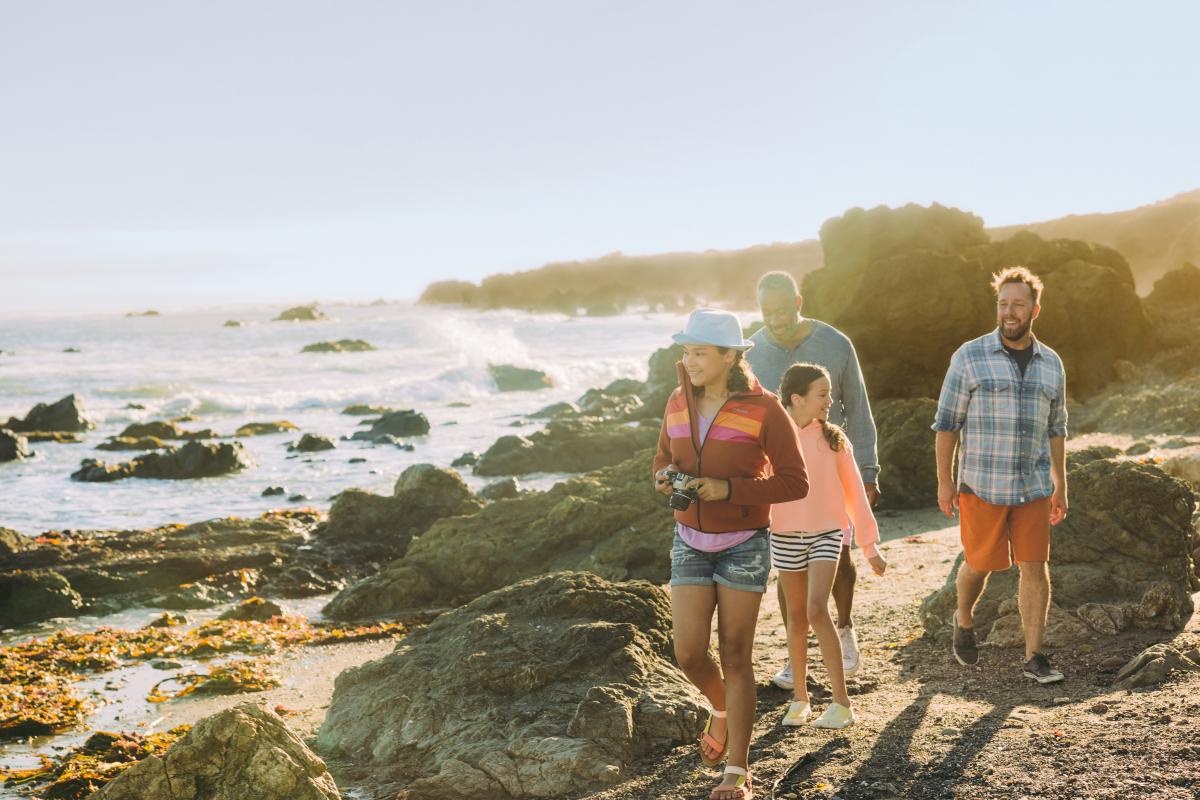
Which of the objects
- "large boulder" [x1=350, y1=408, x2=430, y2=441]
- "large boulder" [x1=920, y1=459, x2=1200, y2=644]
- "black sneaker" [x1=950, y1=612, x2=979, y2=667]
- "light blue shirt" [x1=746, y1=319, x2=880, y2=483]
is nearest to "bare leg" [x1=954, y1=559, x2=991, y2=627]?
"black sneaker" [x1=950, y1=612, x2=979, y2=667]

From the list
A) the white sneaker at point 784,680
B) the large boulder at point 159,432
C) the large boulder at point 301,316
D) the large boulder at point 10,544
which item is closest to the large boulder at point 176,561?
the large boulder at point 10,544

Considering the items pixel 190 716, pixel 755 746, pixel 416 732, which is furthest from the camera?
pixel 190 716

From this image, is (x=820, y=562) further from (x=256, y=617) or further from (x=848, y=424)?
(x=256, y=617)

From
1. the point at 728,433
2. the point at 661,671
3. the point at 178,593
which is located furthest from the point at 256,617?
the point at 728,433

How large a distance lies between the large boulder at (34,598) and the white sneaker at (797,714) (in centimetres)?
864

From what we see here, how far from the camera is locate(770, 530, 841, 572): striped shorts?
5.13 m

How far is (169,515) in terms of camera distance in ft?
55.4

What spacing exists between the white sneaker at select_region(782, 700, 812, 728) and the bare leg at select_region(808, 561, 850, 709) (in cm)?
19

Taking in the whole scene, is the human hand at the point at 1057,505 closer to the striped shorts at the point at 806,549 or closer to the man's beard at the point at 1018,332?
the man's beard at the point at 1018,332

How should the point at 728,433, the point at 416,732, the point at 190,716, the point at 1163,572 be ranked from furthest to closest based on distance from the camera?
the point at 190,716
the point at 1163,572
the point at 416,732
the point at 728,433

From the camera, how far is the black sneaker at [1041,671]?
18.2 ft

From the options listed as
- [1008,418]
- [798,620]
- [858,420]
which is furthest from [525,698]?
[1008,418]

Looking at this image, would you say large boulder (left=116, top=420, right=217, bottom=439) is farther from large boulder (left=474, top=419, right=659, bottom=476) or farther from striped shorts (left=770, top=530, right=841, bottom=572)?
striped shorts (left=770, top=530, right=841, bottom=572)

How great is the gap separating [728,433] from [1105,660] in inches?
123
